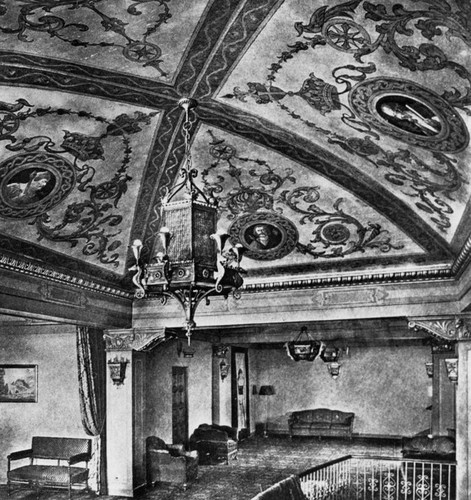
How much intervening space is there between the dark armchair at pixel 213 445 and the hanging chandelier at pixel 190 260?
30.2ft

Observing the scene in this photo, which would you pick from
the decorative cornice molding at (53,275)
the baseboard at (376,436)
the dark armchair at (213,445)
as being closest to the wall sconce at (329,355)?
the dark armchair at (213,445)

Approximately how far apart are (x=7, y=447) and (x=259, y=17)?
10408 mm

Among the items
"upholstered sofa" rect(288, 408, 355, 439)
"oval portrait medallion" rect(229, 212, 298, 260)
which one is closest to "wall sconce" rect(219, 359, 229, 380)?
"upholstered sofa" rect(288, 408, 355, 439)

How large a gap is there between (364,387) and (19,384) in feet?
34.7

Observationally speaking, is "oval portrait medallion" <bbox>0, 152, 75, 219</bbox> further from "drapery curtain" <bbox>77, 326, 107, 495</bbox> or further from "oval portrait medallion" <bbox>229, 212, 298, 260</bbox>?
"drapery curtain" <bbox>77, 326, 107, 495</bbox>

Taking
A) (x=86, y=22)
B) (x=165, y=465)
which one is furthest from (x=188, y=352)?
(x=86, y=22)

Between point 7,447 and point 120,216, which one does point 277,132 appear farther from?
point 7,447

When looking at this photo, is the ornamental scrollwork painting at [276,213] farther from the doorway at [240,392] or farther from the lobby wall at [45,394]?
the doorway at [240,392]

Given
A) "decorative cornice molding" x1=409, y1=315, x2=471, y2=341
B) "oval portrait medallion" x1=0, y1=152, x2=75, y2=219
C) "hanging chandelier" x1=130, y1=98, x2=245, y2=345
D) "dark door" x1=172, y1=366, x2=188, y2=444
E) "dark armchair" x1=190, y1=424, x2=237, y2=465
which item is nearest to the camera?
"hanging chandelier" x1=130, y1=98, x2=245, y2=345

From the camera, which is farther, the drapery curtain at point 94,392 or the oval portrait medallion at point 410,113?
the drapery curtain at point 94,392

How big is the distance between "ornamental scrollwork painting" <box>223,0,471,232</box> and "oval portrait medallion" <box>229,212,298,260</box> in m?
2.23

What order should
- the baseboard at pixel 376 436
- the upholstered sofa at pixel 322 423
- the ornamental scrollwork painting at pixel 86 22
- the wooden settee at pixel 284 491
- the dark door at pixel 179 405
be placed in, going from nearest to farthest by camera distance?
the ornamental scrollwork painting at pixel 86 22 → the wooden settee at pixel 284 491 → the dark door at pixel 179 405 → the baseboard at pixel 376 436 → the upholstered sofa at pixel 322 423

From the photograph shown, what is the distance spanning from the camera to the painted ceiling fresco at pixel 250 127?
482cm

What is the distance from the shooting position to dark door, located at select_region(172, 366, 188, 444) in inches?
546
